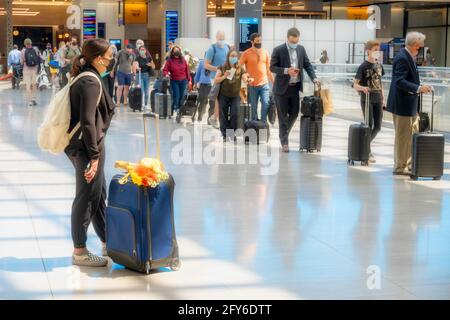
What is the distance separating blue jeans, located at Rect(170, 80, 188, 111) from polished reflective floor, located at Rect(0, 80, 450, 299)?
686 centimetres

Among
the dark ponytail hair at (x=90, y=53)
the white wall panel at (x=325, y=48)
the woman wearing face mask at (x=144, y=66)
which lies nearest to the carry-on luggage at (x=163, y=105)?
the woman wearing face mask at (x=144, y=66)

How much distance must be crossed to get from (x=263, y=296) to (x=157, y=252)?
0.94 m

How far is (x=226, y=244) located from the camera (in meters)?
7.22

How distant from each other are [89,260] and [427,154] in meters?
5.58

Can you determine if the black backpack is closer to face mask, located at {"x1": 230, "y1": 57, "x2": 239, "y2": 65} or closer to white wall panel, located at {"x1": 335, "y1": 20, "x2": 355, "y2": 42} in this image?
face mask, located at {"x1": 230, "y1": 57, "x2": 239, "y2": 65}

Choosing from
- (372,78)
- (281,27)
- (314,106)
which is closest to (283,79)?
(314,106)

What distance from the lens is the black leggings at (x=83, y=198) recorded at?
6.32m

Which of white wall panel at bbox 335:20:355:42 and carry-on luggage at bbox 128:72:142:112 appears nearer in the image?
carry-on luggage at bbox 128:72:142:112

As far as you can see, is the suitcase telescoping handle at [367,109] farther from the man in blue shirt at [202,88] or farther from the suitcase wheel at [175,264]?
the man in blue shirt at [202,88]

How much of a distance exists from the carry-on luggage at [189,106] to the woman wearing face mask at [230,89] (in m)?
4.34

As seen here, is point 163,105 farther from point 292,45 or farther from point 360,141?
point 360,141

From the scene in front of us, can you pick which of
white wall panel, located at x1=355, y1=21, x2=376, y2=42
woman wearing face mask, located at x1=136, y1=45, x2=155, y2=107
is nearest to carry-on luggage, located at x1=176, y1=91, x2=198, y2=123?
woman wearing face mask, located at x1=136, y1=45, x2=155, y2=107

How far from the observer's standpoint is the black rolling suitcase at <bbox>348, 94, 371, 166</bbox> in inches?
476
